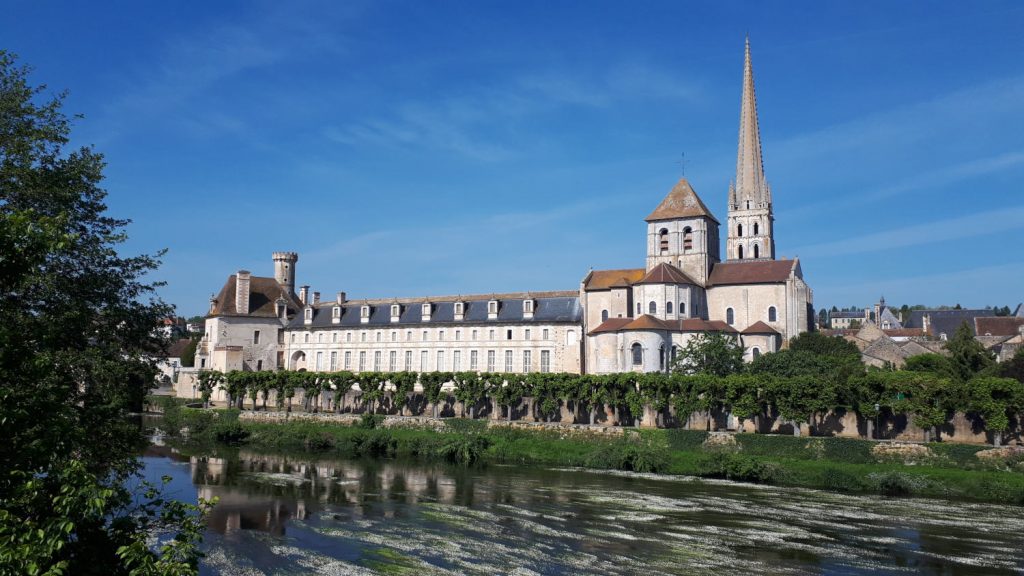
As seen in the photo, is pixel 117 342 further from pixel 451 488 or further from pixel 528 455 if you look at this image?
pixel 528 455

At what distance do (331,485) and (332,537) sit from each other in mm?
9630

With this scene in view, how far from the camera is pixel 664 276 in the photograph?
5438 cm

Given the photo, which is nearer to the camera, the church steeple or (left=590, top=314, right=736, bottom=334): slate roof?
(left=590, top=314, right=736, bottom=334): slate roof

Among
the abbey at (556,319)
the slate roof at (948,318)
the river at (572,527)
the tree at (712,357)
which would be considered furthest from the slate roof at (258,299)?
the slate roof at (948,318)

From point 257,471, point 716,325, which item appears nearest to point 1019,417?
point 716,325

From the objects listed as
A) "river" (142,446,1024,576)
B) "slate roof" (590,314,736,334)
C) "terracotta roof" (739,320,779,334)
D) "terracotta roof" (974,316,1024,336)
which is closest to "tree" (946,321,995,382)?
"terracotta roof" (739,320,779,334)

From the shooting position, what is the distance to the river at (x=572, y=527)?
19.4 meters

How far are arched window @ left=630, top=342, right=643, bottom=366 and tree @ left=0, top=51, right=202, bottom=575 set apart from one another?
38433 mm

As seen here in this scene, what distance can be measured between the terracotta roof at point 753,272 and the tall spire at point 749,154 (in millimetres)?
23055

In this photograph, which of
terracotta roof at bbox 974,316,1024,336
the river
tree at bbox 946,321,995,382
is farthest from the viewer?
terracotta roof at bbox 974,316,1024,336

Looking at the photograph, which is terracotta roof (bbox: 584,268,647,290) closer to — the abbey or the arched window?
the abbey

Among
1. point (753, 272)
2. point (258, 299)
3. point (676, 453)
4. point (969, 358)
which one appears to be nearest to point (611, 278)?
point (753, 272)

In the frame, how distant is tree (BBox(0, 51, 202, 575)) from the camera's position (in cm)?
793

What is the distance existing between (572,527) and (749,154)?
66.6 meters
